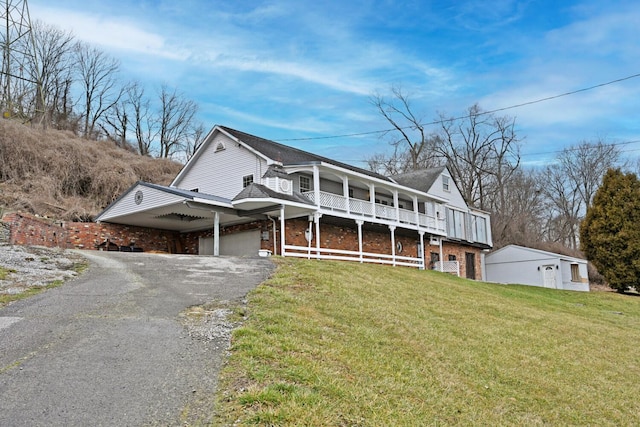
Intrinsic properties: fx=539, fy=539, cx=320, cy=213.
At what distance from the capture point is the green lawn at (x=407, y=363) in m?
5.20

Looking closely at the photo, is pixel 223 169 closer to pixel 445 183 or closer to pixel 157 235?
pixel 157 235

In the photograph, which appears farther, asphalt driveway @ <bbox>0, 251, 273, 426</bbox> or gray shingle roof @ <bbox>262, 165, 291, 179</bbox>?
gray shingle roof @ <bbox>262, 165, 291, 179</bbox>

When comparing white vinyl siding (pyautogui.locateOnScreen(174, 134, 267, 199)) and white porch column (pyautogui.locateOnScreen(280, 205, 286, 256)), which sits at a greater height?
white vinyl siding (pyautogui.locateOnScreen(174, 134, 267, 199))

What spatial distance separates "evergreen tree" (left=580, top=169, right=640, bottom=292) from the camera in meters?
24.9

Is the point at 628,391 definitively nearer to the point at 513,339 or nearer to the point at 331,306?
the point at 513,339

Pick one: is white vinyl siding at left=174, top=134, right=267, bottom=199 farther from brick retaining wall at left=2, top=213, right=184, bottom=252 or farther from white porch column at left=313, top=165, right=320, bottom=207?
brick retaining wall at left=2, top=213, right=184, bottom=252

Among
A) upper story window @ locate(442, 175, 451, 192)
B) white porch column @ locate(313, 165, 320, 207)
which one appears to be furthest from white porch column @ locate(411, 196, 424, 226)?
white porch column @ locate(313, 165, 320, 207)

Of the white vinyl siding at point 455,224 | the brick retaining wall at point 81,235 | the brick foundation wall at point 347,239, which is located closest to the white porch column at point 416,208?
the brick foundation wall at point 347,239

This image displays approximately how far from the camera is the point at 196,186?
79.3 ft

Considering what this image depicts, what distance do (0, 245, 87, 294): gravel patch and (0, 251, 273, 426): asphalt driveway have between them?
1.99 ft

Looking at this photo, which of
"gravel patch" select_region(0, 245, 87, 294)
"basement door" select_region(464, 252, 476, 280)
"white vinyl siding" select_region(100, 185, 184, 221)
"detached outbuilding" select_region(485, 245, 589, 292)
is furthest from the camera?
"basement door" select_region(464, 252, 476, 280)

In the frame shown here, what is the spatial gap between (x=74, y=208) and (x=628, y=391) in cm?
2155

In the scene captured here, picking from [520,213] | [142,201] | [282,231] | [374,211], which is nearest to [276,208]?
[282,231]

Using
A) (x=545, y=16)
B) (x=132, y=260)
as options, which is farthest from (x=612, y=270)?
(x=132, y=260)
